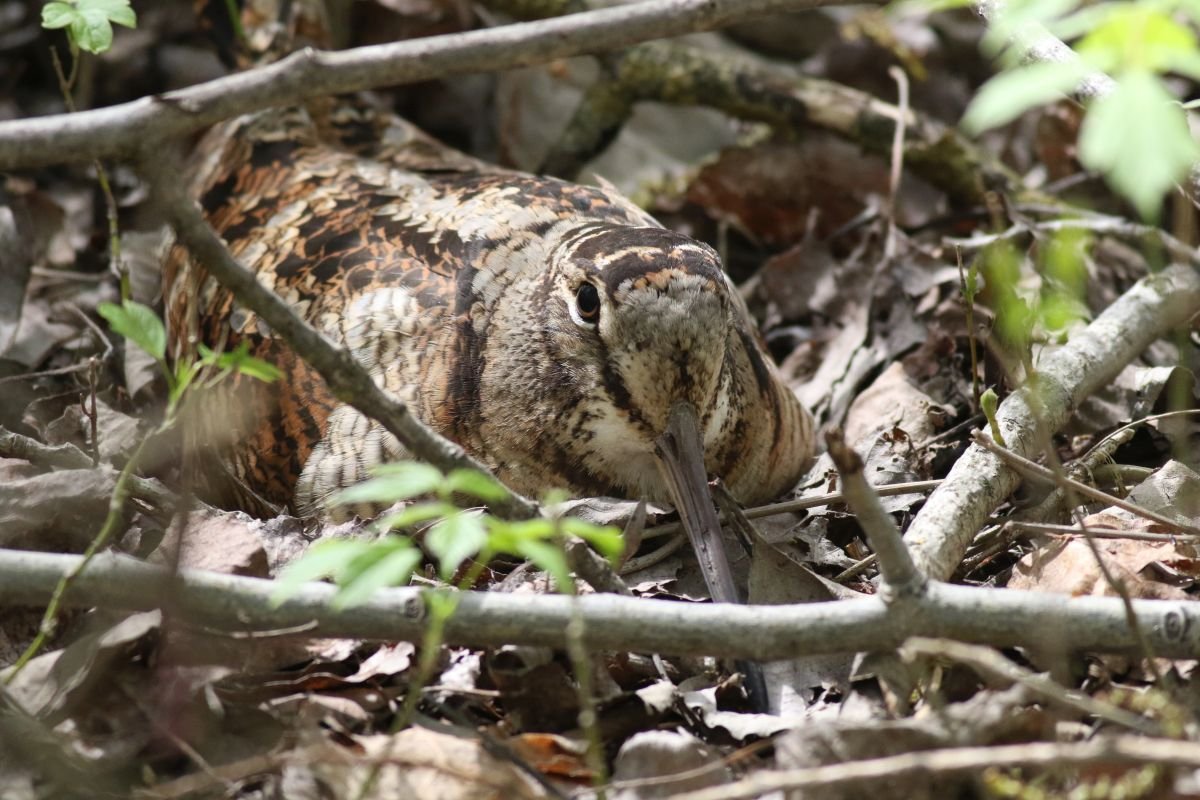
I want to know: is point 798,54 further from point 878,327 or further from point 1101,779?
point 1101,779

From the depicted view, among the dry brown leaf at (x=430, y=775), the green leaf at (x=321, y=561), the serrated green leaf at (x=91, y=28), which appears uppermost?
the serrated green leaf at (x=91, y=28)

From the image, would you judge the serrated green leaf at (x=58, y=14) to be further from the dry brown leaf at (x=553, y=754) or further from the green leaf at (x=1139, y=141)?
the green leaf at (x=1139, y=141)

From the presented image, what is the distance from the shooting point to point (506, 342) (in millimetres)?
3881

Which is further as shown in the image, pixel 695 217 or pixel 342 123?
pixel 695 217

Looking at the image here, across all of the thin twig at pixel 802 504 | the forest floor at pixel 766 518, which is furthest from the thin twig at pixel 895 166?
the thin twig at pixel 802 504

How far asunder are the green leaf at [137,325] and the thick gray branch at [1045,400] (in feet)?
5.63

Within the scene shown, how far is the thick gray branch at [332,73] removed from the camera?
8.11 feet

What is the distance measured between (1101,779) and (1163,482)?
1373 millimetres

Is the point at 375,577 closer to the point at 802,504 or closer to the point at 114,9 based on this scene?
the point at 802,504

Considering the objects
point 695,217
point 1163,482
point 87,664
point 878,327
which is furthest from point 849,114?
point 87,664

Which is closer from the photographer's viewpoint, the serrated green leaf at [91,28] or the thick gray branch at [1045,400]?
the thick gray branch at [1045,400]

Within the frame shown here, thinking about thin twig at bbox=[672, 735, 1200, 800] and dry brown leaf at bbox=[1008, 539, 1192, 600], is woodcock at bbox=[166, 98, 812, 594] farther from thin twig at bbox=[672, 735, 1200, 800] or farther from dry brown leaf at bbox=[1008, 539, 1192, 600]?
thin twig at bbox=[672, 735, 1200, 800]

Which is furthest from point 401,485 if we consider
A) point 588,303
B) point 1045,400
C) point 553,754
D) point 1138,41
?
point 1045,400

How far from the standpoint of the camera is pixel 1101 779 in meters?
2.49
